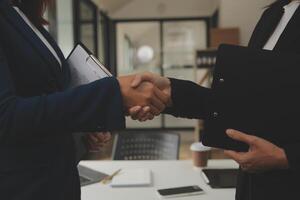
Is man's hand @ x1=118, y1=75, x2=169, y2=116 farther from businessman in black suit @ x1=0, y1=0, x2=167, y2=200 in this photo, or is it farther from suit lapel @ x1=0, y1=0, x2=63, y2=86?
suit lapel @ x1=0, y1=0, x2=63, y2=86

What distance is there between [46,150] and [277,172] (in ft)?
2.00

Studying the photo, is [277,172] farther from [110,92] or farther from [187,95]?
[110,92]

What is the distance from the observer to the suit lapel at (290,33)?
946mm

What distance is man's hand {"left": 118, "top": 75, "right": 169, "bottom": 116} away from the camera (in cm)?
84

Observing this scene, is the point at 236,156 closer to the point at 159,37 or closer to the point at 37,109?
the point at 37,109

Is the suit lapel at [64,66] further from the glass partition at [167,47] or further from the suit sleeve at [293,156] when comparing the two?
the glass partition at [167,47]

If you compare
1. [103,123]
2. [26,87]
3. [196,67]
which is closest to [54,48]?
[26,87]

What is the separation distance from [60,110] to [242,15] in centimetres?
462

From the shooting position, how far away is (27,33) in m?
A: 0.81

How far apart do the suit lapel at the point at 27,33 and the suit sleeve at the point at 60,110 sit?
82mm

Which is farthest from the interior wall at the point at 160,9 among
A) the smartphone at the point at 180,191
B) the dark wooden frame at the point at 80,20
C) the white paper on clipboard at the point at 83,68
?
the white paper on clipboard at the point at 83,68

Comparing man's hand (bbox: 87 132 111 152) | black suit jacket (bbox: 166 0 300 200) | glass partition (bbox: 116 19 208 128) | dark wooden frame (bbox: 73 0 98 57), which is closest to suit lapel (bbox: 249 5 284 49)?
black suit jacket (bbox: 166 0 300 200)

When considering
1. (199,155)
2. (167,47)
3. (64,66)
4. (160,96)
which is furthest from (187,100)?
(167,47)

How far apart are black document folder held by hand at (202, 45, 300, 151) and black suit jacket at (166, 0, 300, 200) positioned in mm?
48
